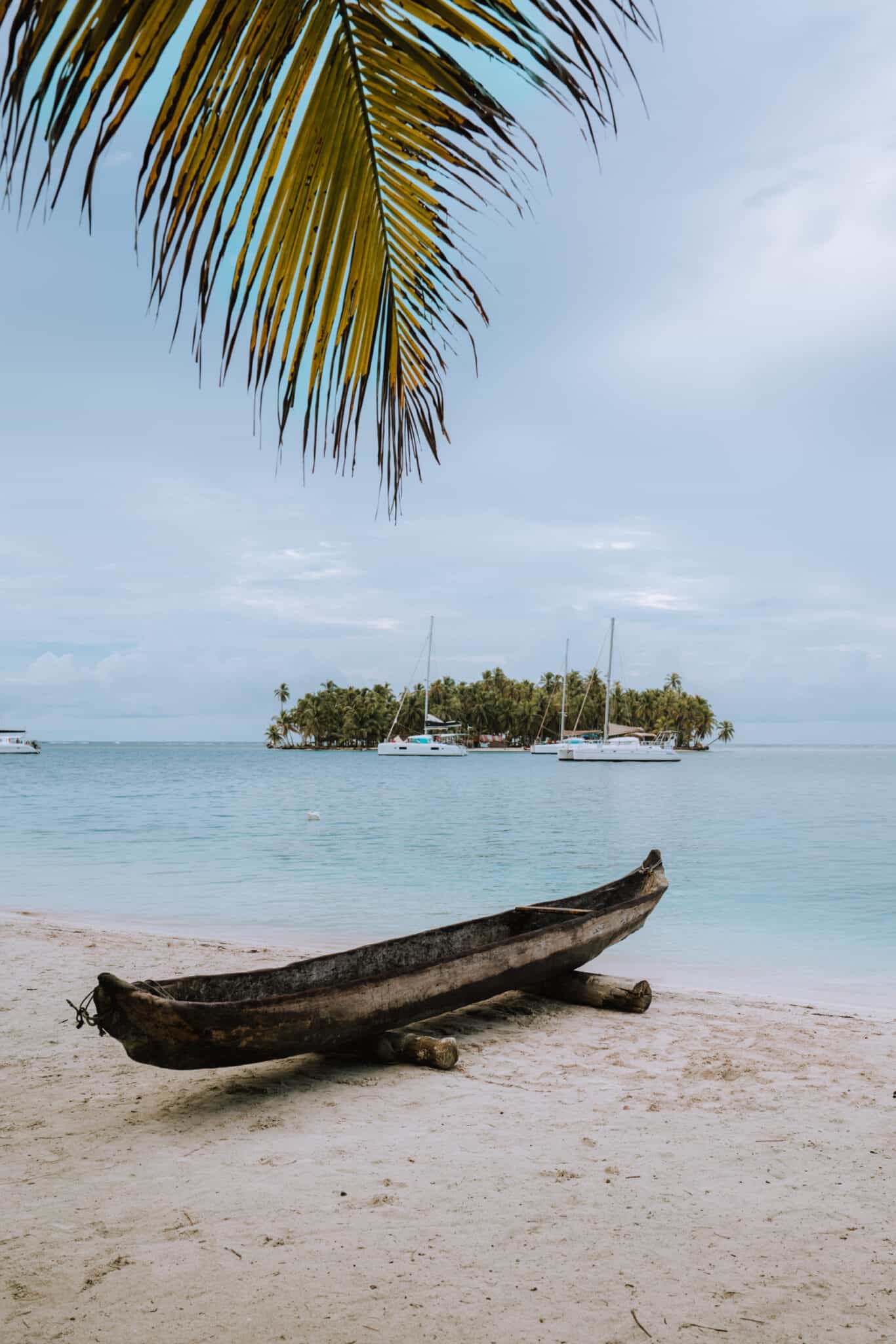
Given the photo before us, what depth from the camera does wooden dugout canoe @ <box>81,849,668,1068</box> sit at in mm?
4297

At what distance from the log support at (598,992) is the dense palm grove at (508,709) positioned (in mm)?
99046

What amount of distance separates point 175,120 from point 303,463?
0.62 metres

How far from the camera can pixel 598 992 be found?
7.07 meters

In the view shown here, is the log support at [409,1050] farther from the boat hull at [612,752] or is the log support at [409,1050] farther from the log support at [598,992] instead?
the boat hull at [612,752]

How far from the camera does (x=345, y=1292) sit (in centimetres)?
310

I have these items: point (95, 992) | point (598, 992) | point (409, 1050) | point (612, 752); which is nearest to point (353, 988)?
point (409, 1050)

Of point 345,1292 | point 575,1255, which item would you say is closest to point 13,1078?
point 345,1292

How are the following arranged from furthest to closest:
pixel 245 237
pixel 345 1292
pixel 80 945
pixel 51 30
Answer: pixel 80 945, pixel 345 1292, pixel 245 237, pixel 51 30

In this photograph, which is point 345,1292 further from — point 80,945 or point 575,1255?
point 80,945

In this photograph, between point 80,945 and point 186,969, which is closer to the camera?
point 186,969

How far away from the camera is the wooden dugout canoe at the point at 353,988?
4.30 m

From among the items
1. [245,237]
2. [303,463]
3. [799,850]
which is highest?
[245,237]

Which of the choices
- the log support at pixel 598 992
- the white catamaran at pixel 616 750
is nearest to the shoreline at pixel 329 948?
the log support at pixel 598 992

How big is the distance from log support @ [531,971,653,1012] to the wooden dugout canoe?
19 centimetres
